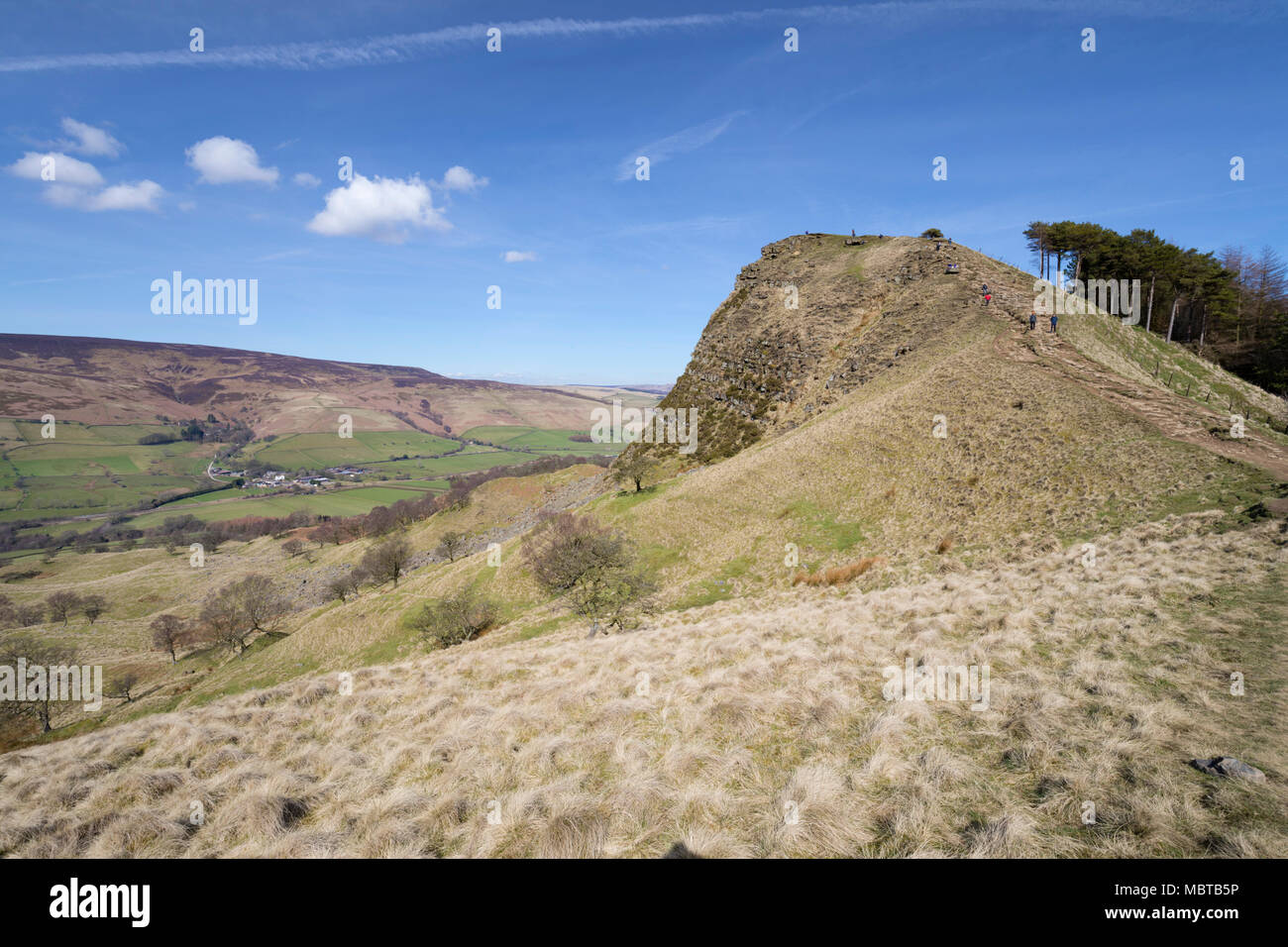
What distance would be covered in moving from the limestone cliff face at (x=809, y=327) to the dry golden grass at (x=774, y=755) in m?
47.4

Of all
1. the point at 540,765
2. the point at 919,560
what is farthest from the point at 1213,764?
the point at 919,560

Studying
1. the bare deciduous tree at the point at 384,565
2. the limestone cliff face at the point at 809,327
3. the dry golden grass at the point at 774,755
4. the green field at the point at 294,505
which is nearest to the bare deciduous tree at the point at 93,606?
the green field at the point at 294,505

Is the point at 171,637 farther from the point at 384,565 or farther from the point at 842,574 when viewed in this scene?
the point at 842,574

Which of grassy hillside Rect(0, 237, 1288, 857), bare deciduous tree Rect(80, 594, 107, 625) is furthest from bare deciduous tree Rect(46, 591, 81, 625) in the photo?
grassy hillside Rect(0, 237, 1288, 857)

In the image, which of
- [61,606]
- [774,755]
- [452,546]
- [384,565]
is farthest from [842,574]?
[61,606]

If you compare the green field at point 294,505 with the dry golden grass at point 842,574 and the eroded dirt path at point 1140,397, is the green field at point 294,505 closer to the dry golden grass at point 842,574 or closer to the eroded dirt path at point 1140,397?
the dry golden grass at point 842,574

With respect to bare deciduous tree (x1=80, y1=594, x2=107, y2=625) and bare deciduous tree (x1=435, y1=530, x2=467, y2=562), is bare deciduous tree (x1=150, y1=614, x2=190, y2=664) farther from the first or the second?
bare deciduous tree (x1=80, y1=594, x2=107, y2=625)

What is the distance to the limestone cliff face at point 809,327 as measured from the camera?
56.9 metres

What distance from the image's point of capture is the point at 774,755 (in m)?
7.76

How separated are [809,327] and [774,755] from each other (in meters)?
73.2

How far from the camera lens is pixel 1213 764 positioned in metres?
5.92

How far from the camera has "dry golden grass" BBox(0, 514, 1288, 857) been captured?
565 centimetres

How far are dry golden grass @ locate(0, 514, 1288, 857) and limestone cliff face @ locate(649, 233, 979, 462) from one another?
156ft
